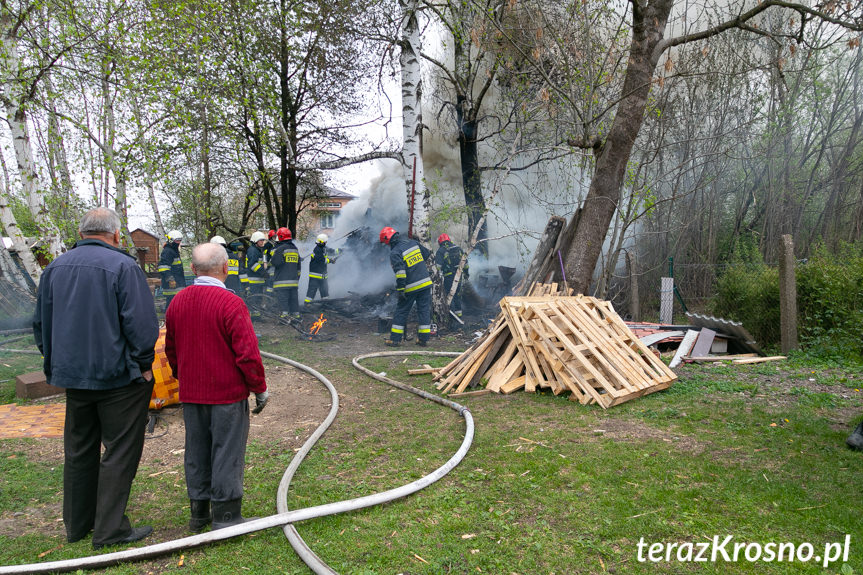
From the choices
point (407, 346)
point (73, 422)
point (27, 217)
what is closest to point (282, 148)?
point (407, 346)

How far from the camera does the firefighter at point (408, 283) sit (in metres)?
9.84

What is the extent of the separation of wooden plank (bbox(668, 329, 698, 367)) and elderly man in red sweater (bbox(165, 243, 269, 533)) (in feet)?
19.4

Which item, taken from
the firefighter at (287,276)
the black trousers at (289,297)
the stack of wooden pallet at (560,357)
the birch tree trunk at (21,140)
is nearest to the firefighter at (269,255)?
the firefighter at (287,276)

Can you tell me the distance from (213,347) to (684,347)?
6821mm

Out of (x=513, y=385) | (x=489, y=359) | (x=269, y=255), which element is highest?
(x=269, y=255)

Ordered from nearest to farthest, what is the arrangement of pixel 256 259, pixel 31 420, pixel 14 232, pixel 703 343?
pixel 31 420 → pixel 703 343 → pixel 14 232 → pixel 256 259

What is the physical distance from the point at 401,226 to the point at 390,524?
16.3 metres

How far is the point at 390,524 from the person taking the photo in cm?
305

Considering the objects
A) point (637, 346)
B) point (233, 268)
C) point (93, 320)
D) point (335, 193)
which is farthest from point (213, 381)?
point (335, 193)

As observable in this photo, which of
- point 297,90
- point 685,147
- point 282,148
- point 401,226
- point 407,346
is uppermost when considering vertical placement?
point 297,90

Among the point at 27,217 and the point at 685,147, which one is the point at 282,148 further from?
the point at 27,217

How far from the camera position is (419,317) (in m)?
10.0

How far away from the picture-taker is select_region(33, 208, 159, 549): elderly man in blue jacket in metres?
2.90

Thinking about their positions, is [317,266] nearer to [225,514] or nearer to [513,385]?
[513,385]
